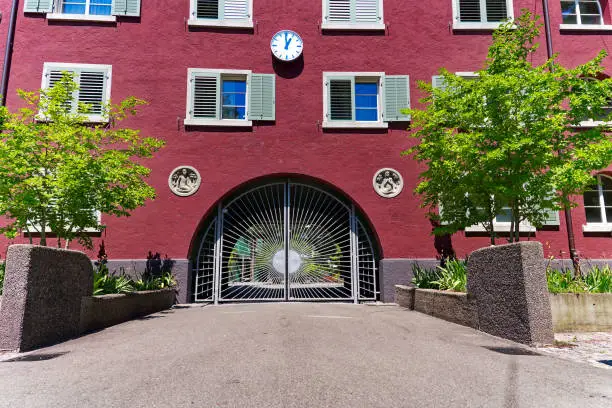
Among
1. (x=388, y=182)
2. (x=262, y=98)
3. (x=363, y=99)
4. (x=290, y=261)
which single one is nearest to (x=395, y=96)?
(x=363, y=99)

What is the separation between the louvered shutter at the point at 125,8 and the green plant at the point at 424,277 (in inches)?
445

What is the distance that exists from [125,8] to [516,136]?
11.8 m

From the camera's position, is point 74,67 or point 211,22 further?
point 211,22

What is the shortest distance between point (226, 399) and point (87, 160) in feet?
20.6

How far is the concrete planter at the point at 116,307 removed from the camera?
724 centimetres

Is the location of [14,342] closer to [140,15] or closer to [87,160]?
[87,160]

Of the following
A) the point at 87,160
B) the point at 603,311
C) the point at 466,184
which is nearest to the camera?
the point at 603,311

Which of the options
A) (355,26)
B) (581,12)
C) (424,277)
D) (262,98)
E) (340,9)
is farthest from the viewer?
(581,12)

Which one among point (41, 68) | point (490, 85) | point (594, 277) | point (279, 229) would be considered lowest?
point (594, 277)

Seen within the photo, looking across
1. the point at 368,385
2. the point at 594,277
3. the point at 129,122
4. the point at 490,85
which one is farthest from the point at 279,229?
the point at 368,385

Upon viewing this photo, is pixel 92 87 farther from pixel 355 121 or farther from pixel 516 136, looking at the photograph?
pixel 516 136

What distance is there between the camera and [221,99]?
13477 millimetres

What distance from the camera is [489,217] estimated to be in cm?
1051

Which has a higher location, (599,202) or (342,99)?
(342,99)
